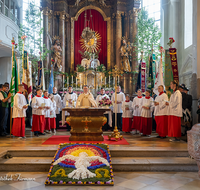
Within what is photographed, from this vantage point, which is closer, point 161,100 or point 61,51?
point 161,100

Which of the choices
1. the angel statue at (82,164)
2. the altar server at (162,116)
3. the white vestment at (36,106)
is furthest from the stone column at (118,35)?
the angel statue at (82,164)

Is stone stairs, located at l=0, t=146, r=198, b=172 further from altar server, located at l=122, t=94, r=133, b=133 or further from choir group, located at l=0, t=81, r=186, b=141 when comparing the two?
altar server, located at l=122, t=94, r=133, b=133

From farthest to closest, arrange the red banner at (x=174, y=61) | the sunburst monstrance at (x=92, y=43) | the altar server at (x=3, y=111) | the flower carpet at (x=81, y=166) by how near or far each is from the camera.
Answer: the sunburst monstrance at (x=92, y=43) < the altar server at (x=3, y=111) < the red banner at (x=174, y=61) < the flower carpet at (x=81, y=166)

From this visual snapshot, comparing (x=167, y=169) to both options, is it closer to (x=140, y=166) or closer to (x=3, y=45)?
(x=140, y=166)

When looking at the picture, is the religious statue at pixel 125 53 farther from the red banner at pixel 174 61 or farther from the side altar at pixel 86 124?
the side altar at pixel 86 124

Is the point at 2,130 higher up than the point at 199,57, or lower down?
lower down

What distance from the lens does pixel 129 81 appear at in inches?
533

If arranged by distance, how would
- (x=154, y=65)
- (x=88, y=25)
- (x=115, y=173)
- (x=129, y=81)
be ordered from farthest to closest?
(x=88, y=25), (x=129, y=81), (x=154, y=65), (x=115, y=173)

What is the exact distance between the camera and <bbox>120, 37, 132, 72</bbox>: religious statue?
44.5 feet

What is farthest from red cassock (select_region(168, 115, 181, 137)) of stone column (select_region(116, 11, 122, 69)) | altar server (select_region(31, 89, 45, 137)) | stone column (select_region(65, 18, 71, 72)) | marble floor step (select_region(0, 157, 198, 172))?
stone column (select_region(65, 18, 71, 72))

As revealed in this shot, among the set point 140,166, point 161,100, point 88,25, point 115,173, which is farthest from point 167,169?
point 88,25

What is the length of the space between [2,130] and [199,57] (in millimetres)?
7681

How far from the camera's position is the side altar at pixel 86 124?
6613 millimetres

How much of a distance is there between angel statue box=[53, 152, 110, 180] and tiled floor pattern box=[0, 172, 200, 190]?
0.28 metres
